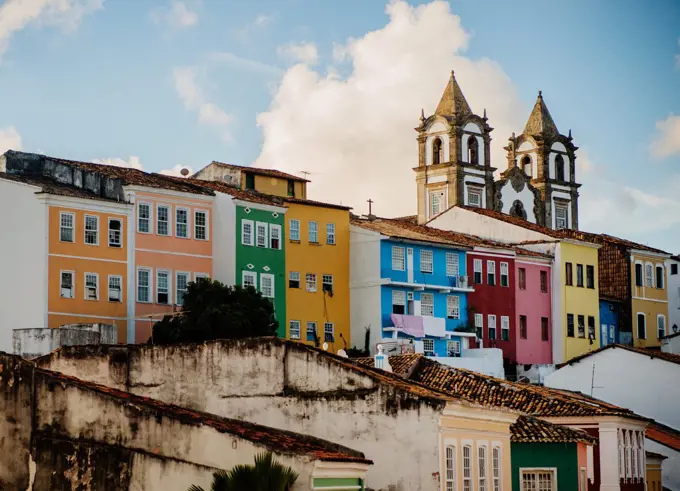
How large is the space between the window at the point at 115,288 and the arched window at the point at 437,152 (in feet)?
182

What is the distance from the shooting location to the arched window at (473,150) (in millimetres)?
119500

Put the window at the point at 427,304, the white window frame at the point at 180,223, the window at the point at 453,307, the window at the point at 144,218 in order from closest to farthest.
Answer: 1. the window at the point at 144,218
2. the white window frame at the point at 180,223
3. the window at the point at 427,304
4. the window at the point at 453,307

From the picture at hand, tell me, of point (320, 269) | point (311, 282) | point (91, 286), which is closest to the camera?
point (91, 286)

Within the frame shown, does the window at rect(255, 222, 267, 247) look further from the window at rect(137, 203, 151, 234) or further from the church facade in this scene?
the church facade

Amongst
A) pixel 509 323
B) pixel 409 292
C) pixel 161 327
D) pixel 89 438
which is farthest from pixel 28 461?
pixel 509 323

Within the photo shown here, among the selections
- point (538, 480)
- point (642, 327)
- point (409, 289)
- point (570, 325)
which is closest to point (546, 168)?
point (642, 327)

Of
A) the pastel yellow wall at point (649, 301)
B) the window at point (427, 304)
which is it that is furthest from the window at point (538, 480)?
the pastel yellow wall at point (649, 301)

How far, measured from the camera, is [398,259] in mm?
78875

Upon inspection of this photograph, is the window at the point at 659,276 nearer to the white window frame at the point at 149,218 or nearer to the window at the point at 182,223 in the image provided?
the window at the point at 182,223

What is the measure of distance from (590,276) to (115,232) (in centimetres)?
3466

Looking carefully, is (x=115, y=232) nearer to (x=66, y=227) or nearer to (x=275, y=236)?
(x=66, y=227)

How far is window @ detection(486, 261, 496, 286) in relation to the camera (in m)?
84.2

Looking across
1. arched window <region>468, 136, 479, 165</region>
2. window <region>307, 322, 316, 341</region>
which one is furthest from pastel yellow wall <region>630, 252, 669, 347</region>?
window <region>307, 322, 316, 341</region>

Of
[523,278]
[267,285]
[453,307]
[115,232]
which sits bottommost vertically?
[453,307]
